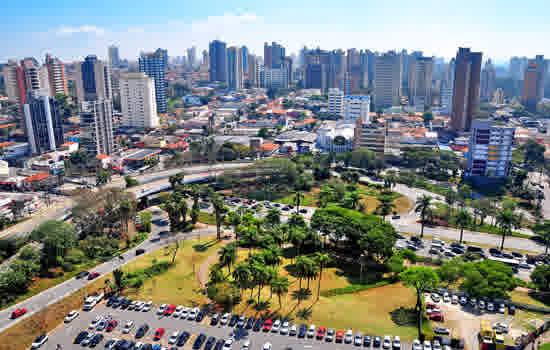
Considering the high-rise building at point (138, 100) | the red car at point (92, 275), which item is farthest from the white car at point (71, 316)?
the high-rise building at point (138, 100)

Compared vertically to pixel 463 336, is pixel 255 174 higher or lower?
higher

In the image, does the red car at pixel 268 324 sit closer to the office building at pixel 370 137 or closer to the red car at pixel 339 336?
the red car at pixel 339 336

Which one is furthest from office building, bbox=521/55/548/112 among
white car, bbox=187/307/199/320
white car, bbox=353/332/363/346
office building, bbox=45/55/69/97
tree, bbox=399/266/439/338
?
office building, bbox=45/55/69/97

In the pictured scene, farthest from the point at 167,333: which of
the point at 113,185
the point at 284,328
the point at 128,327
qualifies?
the point at 113,185

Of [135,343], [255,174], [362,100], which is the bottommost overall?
[135,343]

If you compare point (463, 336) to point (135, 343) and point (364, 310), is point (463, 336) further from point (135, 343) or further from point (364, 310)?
point (135, 343)

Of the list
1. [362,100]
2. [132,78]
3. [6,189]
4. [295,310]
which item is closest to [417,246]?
[295,310]

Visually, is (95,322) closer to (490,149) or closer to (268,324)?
(268,324)
